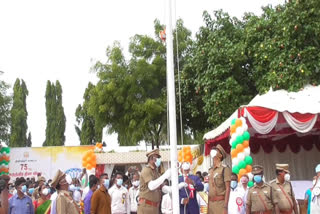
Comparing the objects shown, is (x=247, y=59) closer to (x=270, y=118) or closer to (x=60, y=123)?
(x=270, y=118)

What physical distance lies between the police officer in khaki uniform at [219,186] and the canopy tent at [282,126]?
4.78 meters

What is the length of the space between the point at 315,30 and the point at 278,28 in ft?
4.78

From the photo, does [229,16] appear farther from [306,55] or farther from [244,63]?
[306,55]

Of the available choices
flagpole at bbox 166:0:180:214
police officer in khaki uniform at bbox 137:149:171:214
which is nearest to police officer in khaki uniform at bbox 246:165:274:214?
police officer in khaki uniform at bbox 137:149:171:214

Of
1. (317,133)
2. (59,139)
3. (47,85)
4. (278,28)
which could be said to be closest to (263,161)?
(317,133)

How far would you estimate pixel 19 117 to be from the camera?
111 ft

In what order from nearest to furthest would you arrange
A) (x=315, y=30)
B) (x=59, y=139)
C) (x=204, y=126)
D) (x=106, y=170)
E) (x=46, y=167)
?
(x=315, y=30)
(x=204, y=126)
(x=106, y=170)
(x=46, y=167)
(x=59, y=139)

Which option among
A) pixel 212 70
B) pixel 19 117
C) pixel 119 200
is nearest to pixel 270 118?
pixel 119 200

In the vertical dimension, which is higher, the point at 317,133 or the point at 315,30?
the point at 315,30

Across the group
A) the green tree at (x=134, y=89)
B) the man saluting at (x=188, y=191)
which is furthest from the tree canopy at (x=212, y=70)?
the man saluting at (x=188, y=191)

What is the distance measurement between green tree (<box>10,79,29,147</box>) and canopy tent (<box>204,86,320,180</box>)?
21.6m

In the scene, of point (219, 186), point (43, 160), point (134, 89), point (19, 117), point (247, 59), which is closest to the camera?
point (219, 186)

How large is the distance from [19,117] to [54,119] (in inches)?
174

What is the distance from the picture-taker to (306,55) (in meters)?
14.5
